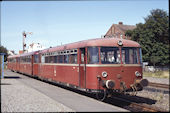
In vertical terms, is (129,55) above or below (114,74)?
above

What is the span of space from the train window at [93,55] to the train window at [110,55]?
A: 227 mm

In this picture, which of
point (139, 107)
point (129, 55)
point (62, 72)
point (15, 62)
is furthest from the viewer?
point (15, 62)

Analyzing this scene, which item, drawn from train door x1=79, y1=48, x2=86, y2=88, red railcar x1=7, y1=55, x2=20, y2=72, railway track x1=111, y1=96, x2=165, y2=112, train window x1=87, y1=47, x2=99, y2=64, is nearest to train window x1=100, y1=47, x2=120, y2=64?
train window x1=87, y1=47, x2=99, y2=64

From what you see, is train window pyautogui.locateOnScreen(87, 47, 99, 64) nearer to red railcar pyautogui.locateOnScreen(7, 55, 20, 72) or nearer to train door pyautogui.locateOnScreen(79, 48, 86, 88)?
train door pyautogui.locateOnScreen(79, 48, 86, 88)

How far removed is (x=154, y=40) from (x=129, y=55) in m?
33.3

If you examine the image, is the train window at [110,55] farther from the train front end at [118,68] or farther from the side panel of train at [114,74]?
the side panel of train at [114,74]

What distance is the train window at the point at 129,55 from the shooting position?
10.5 m

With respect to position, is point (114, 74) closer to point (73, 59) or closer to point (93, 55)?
point (93, 55)

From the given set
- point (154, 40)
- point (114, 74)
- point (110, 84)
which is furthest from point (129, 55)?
point (154, 40)

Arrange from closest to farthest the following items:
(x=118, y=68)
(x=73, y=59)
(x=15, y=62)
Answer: (x=118, y=68) < (x=73, y=59) < (x=15, y=62)

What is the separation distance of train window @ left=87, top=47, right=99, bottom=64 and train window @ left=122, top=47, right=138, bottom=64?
1.26 m

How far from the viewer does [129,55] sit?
1070 centimetres

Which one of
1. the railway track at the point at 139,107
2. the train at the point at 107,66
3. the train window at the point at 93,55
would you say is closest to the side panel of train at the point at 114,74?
the train at the point at 107,66

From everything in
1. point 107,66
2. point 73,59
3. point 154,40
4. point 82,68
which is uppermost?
point 154,40
